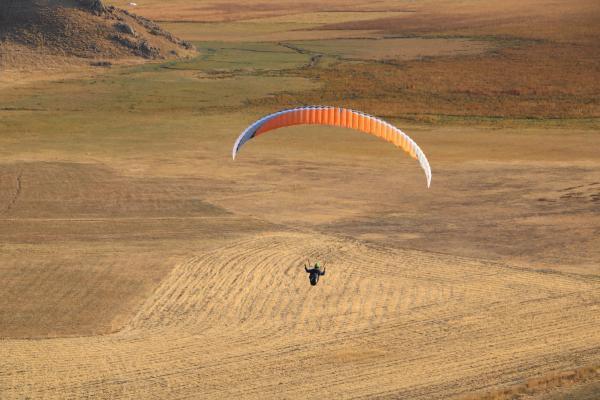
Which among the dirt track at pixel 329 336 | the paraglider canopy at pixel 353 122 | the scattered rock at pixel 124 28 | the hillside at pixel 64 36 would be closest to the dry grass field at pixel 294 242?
the dirt track at pixel 329 336

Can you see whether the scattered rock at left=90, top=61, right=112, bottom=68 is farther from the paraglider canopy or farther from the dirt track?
the paraglider canopy

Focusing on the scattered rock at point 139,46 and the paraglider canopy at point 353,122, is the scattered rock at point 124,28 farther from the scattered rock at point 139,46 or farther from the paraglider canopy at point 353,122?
the paraglider canopy at point 353,122

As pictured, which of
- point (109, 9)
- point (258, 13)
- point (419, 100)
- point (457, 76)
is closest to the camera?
point (419, 100)

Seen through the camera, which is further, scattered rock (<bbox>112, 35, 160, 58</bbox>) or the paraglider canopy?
scattered rock (<bbox>112, 35, 160, 58</bbox>)

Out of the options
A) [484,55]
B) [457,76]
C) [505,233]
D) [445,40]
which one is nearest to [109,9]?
[457,76]

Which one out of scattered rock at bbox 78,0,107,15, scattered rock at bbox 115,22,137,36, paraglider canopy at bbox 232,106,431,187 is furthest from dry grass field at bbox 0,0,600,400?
scattered rock at bbox 115,22,137,36

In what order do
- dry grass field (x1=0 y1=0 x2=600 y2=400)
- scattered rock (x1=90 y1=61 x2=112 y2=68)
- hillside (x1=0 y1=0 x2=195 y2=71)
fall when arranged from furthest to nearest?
scattered rock (x1=90 y1=61 x2=112 y2=68)
hillside (x1=0 y1=0 x2=195 y2=71)
dry grass field (x1=0 y1=0 x2=600 y2=400)

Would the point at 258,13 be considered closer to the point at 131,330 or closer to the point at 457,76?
the point at 457,76

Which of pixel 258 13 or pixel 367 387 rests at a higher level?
pixel 258 13
